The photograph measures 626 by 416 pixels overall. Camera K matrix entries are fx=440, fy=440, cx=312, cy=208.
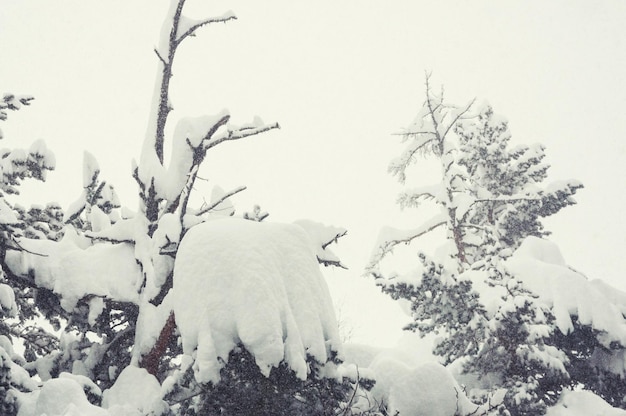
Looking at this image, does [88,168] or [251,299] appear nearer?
[251,299]

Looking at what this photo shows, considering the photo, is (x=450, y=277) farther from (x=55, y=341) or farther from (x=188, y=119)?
(x=55, y=341)

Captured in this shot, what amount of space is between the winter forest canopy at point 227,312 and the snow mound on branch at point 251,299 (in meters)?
0.01

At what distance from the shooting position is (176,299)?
3.79 m

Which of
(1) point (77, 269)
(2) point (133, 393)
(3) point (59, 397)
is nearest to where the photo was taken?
(3) point (59, 397)

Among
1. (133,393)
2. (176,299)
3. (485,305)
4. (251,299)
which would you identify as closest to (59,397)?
(133,393)

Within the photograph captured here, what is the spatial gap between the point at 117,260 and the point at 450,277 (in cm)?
518

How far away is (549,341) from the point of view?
8.38 meters

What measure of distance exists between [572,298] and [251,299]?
714 cm

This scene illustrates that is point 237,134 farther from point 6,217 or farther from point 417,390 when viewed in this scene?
point 417,390

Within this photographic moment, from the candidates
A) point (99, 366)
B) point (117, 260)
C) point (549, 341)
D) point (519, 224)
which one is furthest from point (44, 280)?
point (519, 224)

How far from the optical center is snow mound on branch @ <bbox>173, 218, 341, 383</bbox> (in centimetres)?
338

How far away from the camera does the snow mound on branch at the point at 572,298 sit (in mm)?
7891

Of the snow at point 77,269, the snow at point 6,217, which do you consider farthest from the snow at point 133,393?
the snow at point 6,217

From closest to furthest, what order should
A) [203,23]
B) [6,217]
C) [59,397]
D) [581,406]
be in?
[59,397] < [6,217] < [203,23] < [581,406]
